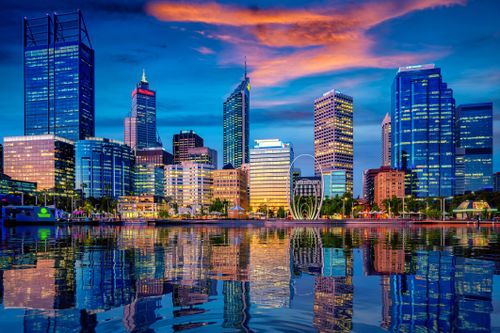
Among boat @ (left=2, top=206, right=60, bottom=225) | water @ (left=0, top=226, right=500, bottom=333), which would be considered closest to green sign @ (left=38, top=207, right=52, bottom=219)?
boat @ (left=2, top=206, right=60, bottom=225)

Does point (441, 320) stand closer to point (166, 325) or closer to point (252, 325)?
point (252, 325)

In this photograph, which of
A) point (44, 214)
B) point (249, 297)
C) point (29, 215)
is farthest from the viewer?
point (44, 214)

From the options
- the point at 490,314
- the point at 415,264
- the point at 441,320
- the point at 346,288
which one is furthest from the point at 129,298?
the point at 415,264

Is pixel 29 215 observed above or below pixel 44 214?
below

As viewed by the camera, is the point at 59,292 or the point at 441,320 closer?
the point at 441,320

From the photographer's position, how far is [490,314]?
17.4 metres

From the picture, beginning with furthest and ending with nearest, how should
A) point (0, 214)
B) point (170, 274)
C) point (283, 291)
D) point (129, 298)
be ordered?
point (0, 214) → point (170, 274) → point (283, 291) → point (129, 298)

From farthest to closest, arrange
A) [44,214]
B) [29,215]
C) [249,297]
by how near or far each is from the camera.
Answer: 1. [44,214]
2. [29,215]
3. [249,297]

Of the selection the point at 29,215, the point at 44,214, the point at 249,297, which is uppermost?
the point at 249,297

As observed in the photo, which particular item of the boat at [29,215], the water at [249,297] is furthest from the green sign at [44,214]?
the water at [249,297]

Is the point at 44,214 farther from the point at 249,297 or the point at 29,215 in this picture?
the point at 249,297

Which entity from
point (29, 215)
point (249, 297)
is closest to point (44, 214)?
point (29, 215)

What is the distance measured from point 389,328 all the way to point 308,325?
274cm

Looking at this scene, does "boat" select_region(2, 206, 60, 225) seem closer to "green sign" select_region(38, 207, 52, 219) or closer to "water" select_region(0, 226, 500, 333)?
"green sign" select_region(38, 207, 52, 219)
